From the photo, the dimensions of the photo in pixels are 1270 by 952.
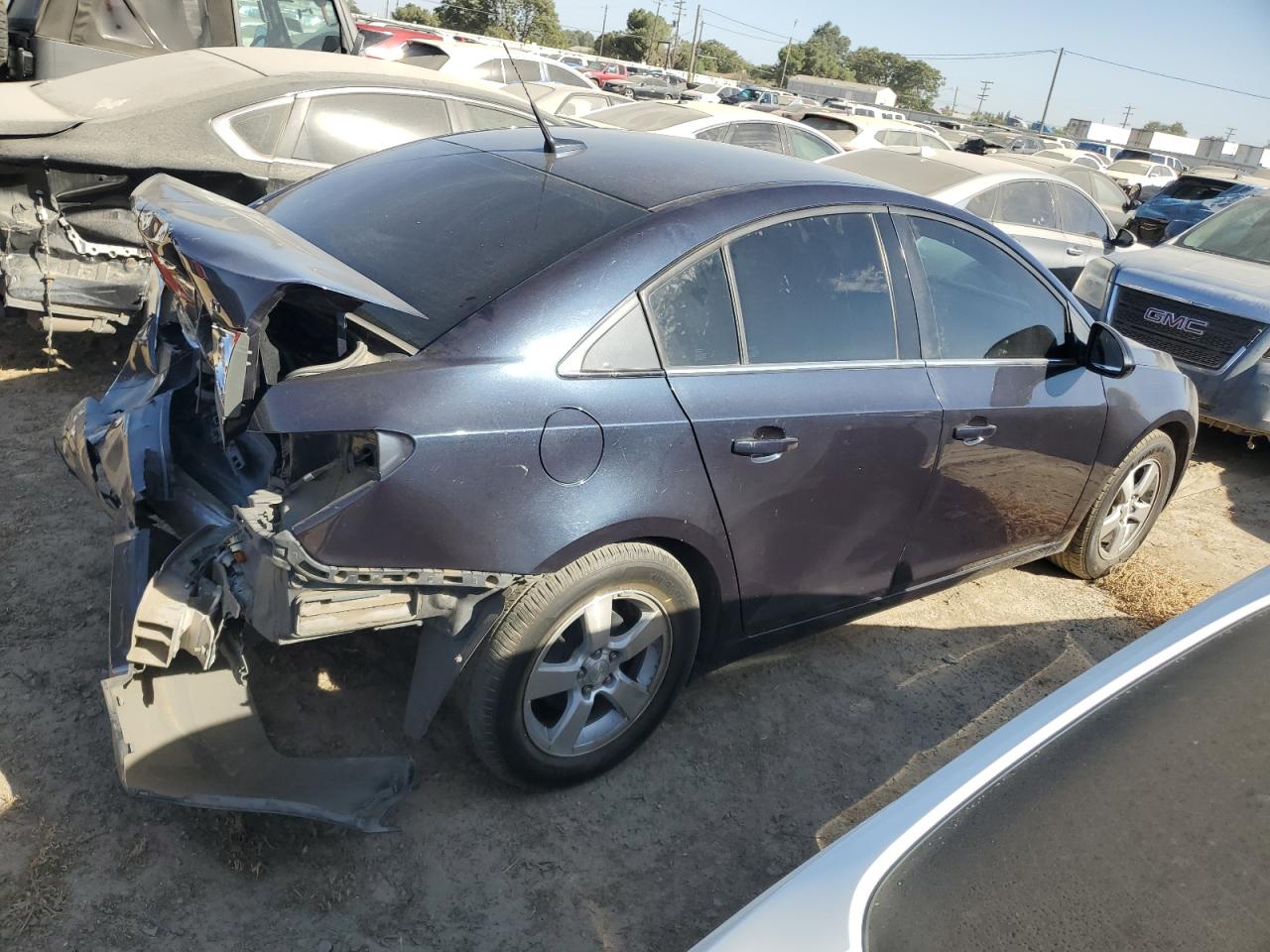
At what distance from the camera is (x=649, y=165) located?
3242mm

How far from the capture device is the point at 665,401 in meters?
2.73

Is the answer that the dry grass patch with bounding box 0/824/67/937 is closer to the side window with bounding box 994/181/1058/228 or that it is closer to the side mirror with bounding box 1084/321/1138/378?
the side mirror with bounding box 1084/321/1138/378

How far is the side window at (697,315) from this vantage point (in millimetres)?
2783

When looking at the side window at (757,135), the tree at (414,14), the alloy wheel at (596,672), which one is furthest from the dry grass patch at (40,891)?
the tree at (414,14)

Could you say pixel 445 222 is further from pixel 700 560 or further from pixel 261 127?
pixel 261 127

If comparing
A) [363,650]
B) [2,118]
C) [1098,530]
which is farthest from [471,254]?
[2,118]

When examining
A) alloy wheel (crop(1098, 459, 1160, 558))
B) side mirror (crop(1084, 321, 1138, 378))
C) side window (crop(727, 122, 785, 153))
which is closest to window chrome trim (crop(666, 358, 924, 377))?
side mirror (crop(1084, 321, 1138, 378))

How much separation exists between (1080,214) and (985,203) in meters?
1.45

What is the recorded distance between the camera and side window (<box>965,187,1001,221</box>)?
7922 mm

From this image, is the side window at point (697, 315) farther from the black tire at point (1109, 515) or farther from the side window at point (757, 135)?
the side window at point (757, 135)

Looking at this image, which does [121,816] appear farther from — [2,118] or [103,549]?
[2,118]

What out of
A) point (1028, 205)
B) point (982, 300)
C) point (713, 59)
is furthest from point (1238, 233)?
point (713, 59)

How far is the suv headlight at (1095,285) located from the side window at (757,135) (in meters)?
3.58

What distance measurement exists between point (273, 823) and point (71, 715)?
2.58ft
